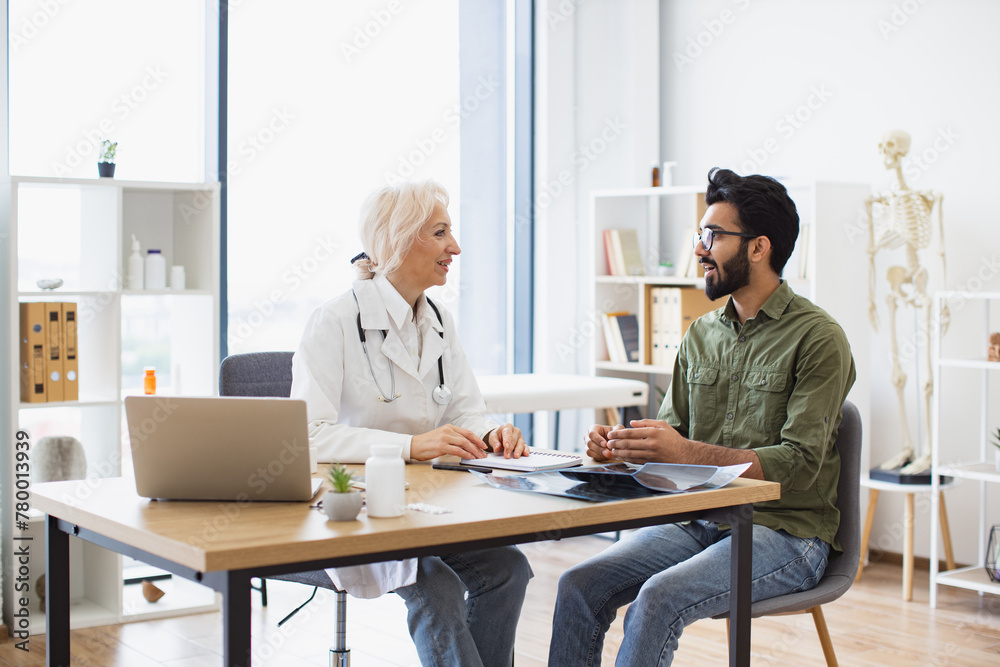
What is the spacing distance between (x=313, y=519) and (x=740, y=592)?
34.2 inches

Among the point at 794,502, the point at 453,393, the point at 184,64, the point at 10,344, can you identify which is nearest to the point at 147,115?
the point at 184,64

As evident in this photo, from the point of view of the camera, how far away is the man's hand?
212 cm

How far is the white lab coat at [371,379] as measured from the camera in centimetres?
219

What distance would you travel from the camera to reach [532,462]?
2.14 meters

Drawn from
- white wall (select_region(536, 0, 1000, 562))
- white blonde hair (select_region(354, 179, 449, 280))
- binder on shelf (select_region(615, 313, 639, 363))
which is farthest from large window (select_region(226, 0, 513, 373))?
white blonde hair (select_region(354, 179, 449, 280))

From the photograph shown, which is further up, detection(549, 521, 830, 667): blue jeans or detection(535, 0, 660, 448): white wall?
detection(535, 0, 660, 448): white wall

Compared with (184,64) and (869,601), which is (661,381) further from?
(184,64)

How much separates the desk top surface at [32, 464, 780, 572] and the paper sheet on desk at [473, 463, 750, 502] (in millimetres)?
30

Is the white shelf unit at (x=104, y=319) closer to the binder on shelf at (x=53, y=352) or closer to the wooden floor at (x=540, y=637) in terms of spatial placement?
the binder on shelf at (x=53, y=352)

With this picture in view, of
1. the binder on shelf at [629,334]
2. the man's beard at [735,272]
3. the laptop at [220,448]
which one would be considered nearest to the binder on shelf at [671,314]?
the binder on shelf at [629,334]

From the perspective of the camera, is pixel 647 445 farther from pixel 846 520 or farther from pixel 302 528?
pixel 302 528

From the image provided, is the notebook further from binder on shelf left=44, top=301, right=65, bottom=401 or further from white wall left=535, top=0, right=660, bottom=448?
white wall left=535, top=0, right=660, bottom=448

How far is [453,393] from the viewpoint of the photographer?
8.50ft

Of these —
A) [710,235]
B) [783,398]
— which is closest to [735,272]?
[710,235]
